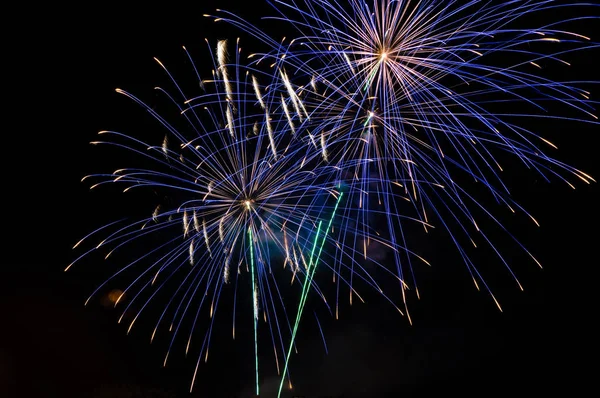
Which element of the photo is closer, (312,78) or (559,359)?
(312,78)

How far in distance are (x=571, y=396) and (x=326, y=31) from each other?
50.5 meters

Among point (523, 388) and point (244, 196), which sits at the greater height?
point (523, 388)

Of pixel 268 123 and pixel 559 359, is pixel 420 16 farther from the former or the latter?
pixel 559 359

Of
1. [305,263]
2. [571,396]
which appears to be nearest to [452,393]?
[571,396]

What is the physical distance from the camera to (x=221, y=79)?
1235 centimetres

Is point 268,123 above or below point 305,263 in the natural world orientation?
above

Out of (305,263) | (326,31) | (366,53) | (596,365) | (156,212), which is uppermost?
(596,365)

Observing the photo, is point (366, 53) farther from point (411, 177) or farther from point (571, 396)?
point (571, 396)

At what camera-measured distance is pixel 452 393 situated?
53.9 m

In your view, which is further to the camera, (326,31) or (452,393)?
(452,393)

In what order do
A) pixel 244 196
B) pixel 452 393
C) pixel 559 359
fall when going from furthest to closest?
pixel 452 393
pixel 559 359
pixel 244 196

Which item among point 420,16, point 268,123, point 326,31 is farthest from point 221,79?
point 420,16

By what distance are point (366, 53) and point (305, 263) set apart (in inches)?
244

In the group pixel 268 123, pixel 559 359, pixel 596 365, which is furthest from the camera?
pixel 559 359
